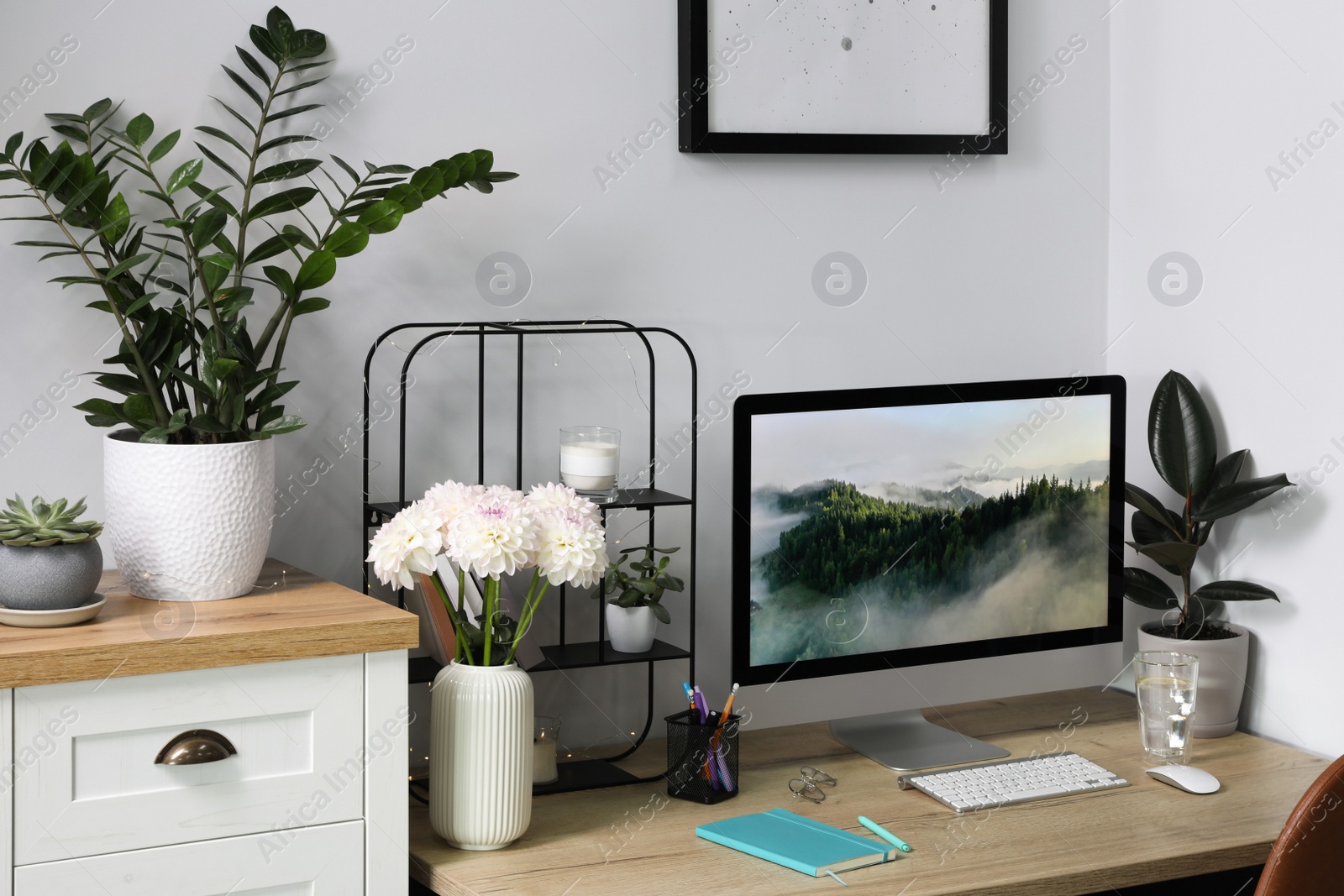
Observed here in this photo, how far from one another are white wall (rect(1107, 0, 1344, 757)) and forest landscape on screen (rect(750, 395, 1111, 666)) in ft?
0.87

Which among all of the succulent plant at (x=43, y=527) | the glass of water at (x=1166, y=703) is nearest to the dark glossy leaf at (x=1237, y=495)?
the glass of water at (x=1166, y=703)

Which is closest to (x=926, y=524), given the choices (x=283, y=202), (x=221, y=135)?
(x=283, y=202)

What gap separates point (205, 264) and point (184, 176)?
0.14 metres

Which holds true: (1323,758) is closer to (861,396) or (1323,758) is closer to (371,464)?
(861,396)

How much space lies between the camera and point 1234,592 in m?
1.95

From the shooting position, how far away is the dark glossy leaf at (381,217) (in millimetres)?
1540

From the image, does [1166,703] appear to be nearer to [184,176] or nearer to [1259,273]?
[1259,273]

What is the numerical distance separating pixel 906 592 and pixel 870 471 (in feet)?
0.61

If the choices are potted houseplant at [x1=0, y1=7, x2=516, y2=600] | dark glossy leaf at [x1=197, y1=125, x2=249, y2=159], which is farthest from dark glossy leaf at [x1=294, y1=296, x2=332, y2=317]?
dark glossy leaf at [x1=197, y1=125, x2=249, y2=159]

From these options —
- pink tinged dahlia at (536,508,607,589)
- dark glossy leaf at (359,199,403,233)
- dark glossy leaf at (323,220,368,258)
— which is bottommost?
pink tinged dahlia at (536,508,607,589)

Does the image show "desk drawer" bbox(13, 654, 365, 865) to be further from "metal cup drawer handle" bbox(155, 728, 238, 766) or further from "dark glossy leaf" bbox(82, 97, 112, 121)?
"dark glossy leaf" bbox(82, 97, 112, 121)

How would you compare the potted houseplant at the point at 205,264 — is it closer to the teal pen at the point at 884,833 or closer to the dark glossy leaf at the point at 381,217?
the dark glossy leaf at the point at 381,217

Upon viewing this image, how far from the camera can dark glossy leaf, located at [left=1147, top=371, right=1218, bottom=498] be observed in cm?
201

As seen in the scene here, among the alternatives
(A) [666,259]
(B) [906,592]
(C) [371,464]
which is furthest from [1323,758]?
(C) [371,464]
